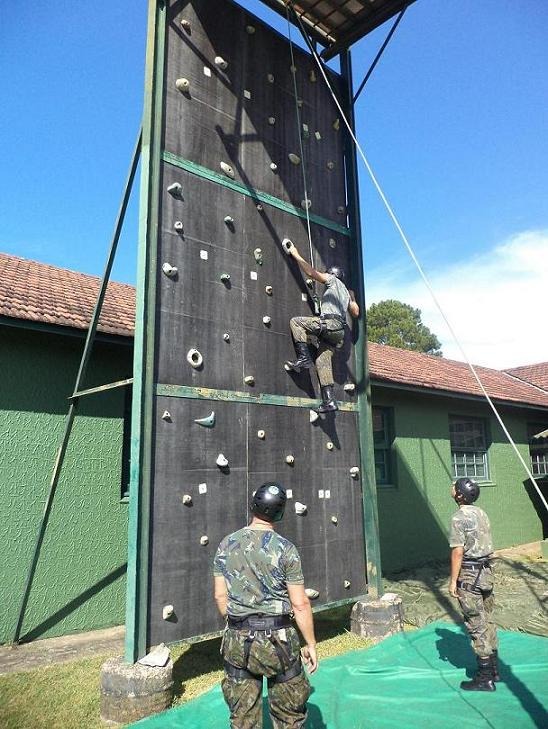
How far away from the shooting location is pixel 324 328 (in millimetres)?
6969

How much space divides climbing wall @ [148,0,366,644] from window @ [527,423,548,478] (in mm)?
11010

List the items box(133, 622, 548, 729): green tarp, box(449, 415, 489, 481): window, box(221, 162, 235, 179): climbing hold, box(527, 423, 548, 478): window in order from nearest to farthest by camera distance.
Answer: box(133, 622, 548, 729): green tarp
box(221, 162, 235, 179): climbing hold
box(449, 415, 489, 481): window
box(527, 423, 548, 478): window

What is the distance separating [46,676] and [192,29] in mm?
7312

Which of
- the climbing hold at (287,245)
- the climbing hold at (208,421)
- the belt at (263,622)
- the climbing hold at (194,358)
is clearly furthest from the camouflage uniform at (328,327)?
the belt at (263,622)

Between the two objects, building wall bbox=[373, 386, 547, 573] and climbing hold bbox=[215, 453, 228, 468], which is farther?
building wall bbox=[373, 386, 547, 573]

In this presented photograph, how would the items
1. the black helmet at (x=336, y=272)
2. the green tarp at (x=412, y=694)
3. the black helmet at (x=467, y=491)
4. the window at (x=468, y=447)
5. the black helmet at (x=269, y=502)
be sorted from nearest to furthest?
the black helmet at (x=269, y=502) → the green tarp at (x=412, y=694) → the black helmet at (x=467, y=491) → the black helmet at (x=336, y=272) → the window at (x=468, y=447)

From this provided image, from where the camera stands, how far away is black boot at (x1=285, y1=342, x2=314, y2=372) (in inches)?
265

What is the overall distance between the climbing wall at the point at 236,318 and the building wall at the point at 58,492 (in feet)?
9.19

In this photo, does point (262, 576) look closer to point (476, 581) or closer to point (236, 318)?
point (476, 581)

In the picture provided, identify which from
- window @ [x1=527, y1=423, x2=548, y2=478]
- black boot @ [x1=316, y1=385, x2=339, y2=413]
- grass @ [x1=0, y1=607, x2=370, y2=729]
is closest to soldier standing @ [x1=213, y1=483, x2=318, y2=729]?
grass @ [x1=0, y1=607, x2=370, y2=729]

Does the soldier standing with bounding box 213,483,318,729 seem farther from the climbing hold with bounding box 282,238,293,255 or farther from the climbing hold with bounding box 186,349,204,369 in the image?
the climbing hold with bounding box 282,238,293,255

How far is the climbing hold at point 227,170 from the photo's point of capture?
649 centimetres

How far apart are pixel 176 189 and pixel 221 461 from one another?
2955 millimetres

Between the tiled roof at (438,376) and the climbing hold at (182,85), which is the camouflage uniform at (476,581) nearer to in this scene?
the climbing hold at (182,85)
